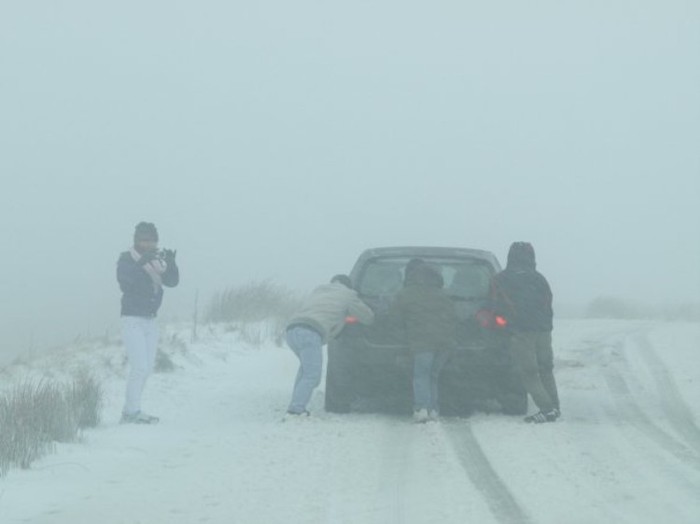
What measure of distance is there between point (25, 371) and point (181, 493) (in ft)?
28.2

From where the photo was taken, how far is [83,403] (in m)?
11.9

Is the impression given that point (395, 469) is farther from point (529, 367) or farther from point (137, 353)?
point (137, 353)

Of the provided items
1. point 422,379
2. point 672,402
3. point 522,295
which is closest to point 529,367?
point 522,295

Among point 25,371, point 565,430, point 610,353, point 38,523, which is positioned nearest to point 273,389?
point 25,371

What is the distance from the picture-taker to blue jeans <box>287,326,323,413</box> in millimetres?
12805

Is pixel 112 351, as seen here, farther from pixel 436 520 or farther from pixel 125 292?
pixel 436 520

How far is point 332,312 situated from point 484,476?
3600 mm

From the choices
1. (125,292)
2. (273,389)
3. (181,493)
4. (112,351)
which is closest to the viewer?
(181,493)

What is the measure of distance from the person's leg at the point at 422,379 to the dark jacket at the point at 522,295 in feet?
2.95

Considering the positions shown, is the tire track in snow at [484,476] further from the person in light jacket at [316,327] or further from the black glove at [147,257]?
the black glove at [147,257]

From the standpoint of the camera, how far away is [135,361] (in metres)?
12.6

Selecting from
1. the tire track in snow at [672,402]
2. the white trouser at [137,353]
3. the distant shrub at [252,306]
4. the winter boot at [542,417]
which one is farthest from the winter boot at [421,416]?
the distant shrub at [252,306]

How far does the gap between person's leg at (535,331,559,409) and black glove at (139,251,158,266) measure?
3.89 m

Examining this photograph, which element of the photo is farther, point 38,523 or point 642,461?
point 642,461
